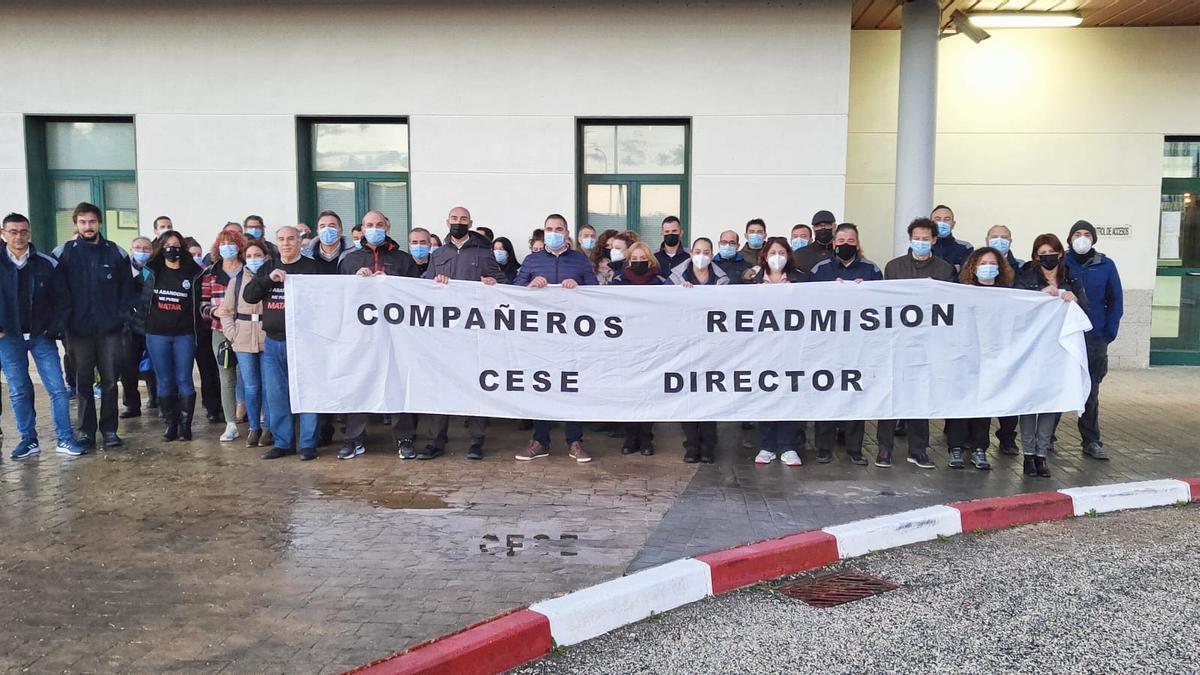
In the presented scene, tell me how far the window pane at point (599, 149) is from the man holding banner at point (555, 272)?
416cm

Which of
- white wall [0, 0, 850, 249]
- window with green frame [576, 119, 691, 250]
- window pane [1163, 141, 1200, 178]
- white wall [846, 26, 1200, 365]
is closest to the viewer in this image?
white wall [0, 0, 850, 249]

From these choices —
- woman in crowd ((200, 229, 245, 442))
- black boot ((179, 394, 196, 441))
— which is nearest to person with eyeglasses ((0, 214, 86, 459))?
black boot ((179, 394, 196, 441))

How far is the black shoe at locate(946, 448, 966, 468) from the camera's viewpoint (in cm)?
755

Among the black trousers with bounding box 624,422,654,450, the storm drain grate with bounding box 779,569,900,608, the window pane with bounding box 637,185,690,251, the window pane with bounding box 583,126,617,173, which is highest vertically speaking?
the window pane with bounding box 583,126,617,173

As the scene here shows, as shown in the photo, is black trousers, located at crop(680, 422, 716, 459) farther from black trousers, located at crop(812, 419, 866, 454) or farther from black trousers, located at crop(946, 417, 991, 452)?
black trousers, located at crop(946, 417, 991, 452)

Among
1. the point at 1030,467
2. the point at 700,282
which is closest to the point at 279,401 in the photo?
the point at 700,282

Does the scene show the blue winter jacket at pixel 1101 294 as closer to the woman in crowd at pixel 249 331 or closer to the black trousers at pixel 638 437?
the black trousers at pixel 638 437

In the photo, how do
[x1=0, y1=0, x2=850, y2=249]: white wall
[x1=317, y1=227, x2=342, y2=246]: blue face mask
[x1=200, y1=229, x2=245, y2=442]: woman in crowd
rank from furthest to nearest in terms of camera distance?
[x1=0, y1=0, x2=850, y2=249]: white wall < [x1=200, y1=229, x2=245, y2=442]: woman in crowd < [x1=317, y1=227, x2=342, y2=246]: blue face mask

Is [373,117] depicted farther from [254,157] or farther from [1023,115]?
[1023,115]

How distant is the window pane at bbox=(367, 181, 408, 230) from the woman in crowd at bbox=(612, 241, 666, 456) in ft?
16.0

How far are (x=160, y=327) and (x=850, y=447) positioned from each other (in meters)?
6.25

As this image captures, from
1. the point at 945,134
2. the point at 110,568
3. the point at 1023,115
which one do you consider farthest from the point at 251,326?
the point at 1023,115

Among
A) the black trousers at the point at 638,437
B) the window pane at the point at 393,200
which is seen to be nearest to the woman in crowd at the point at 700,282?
the black trousers at the point at 638,437

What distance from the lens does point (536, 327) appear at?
25.1 ft
